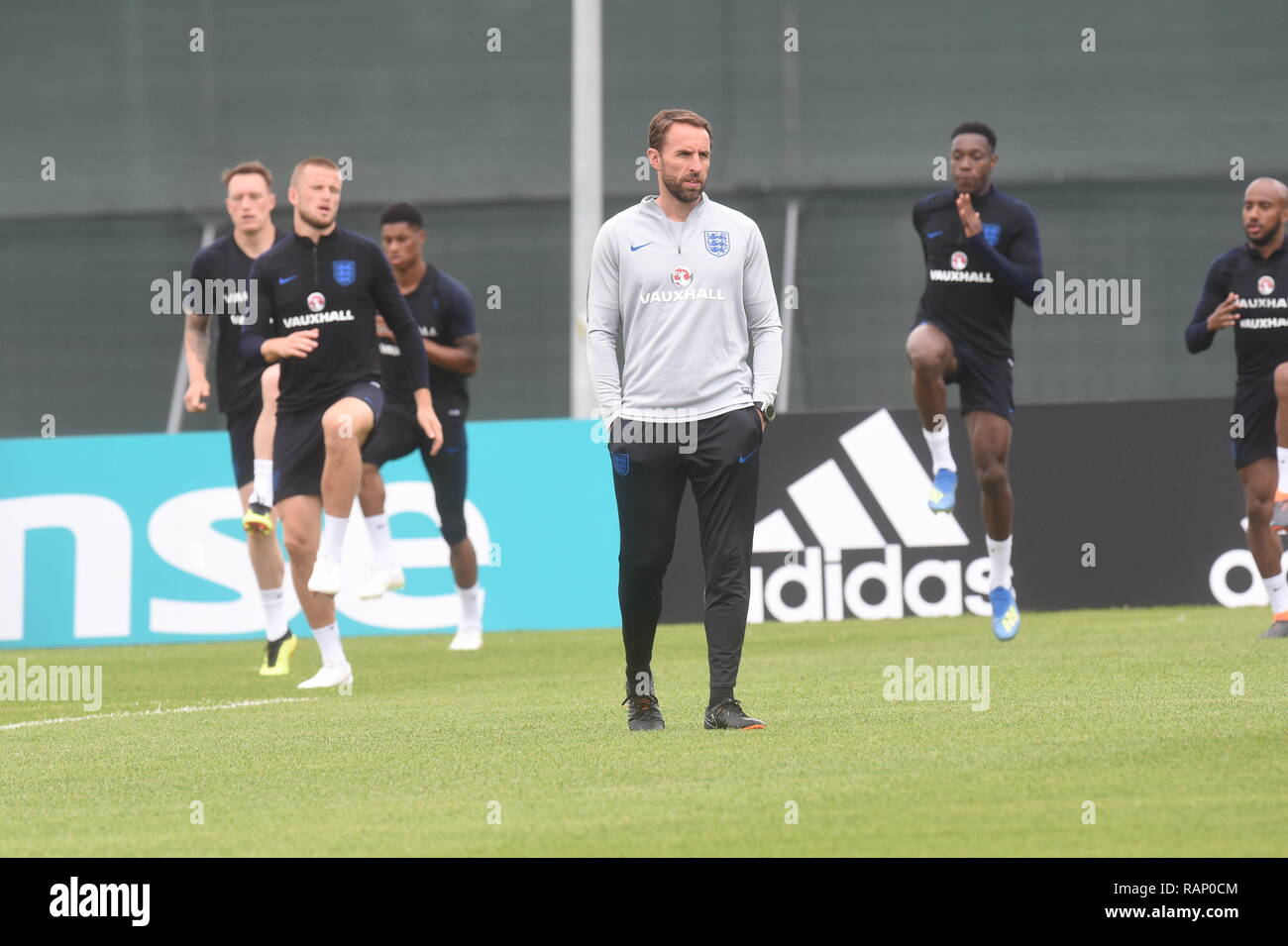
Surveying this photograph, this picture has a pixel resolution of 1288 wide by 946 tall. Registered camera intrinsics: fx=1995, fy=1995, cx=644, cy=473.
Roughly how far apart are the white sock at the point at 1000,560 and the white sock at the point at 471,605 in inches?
121

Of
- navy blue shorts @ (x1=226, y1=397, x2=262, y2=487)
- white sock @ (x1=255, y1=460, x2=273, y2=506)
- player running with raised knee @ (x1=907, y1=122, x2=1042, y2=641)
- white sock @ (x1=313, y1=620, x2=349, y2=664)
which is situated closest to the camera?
white sock @ (x1=313, y1=620, x2=349, y2=664)

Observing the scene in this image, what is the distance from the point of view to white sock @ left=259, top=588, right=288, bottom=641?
10.5m

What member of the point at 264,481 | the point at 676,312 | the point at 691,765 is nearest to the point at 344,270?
the point at 264,481

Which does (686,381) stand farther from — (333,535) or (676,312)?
(333,535)

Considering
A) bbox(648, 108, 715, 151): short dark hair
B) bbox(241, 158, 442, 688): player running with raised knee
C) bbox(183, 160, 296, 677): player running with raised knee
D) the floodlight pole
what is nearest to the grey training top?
bbox(648, 108, 715, 151): short dark hair

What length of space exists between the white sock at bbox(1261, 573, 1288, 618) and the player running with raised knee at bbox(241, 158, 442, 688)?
176 inches

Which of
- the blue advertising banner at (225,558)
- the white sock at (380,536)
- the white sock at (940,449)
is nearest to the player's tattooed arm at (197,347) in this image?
the white sock at (380,536)

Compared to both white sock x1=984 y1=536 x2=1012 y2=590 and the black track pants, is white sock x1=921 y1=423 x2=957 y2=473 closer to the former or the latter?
white sock x1=984 y1=536 x2=1012 y2=590

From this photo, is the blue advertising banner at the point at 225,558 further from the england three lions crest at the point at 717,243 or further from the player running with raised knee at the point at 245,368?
the england three lions crest at the point at 717,243

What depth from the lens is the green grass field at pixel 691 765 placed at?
4.73 metres

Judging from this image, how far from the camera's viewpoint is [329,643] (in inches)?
357
